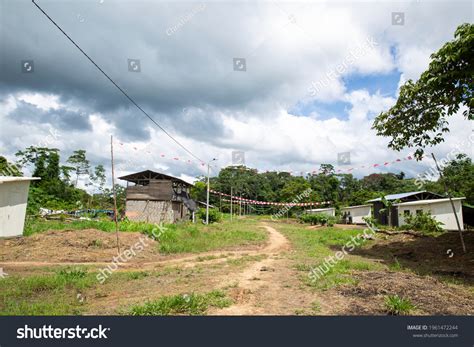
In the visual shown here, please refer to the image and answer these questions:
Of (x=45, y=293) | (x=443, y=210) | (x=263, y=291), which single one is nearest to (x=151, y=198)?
(x=45, y=293)

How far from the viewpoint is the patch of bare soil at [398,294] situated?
6146 millimetres

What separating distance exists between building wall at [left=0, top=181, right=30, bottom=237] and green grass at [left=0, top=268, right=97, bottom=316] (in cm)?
1023

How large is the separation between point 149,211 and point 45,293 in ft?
74.8

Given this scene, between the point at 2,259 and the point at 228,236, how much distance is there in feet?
41.7

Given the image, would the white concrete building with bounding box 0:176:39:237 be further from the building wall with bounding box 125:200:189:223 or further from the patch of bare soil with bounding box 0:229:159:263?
the building wall with bounding box 125:200:189:223

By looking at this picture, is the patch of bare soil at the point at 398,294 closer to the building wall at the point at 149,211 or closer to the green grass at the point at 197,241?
the green grass at the point at 197,241

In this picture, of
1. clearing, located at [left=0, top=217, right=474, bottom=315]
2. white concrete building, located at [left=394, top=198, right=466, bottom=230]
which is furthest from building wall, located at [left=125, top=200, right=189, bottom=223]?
white concrete building, located at [left=394, top=198, right=466, bottom=230]

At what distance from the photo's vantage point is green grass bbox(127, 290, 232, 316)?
5.87 metres

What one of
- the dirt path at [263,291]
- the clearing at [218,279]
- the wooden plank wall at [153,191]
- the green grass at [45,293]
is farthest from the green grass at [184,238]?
the wooden plank wall at [153,191]

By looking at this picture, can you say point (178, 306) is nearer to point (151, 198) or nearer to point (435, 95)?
point (435, 95)

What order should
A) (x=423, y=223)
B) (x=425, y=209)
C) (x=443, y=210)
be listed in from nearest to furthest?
(x=423, y=223) < (x=443, y=210) < (x=425, y=209)

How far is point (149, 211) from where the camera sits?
30.4 m

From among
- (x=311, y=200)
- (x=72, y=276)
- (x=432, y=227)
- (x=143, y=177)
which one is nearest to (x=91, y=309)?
(x=72, y=276)
